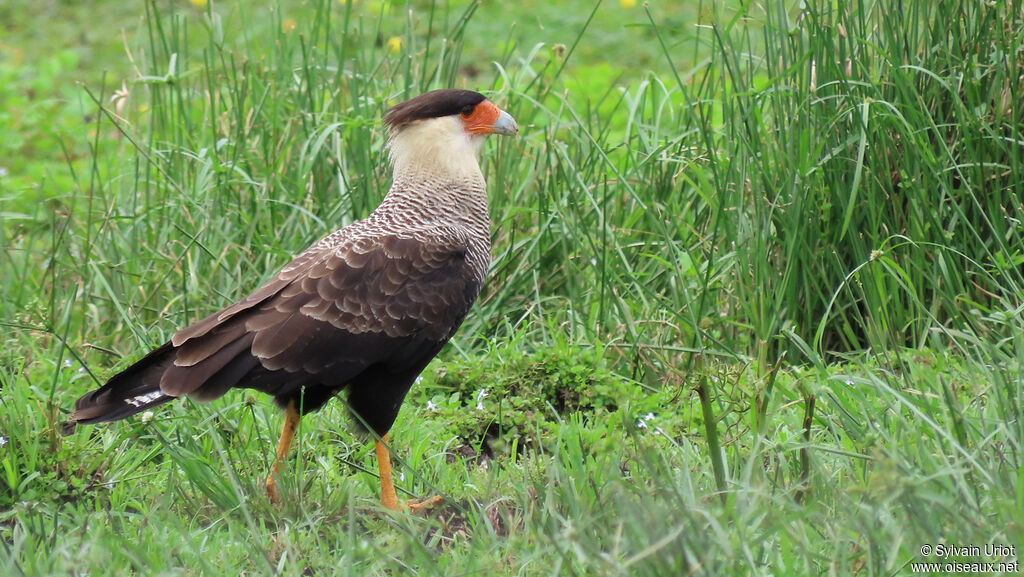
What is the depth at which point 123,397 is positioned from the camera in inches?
121

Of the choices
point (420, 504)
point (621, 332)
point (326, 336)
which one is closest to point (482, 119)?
point (621, 332)

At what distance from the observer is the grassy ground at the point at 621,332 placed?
7.93 ft

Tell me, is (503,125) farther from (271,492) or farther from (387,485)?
(271,492)

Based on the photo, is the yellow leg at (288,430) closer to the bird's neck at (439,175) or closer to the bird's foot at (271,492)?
the bird's foot at (271,492)

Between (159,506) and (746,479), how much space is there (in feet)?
4.85

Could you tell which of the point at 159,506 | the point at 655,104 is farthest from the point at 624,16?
the point at 159,506

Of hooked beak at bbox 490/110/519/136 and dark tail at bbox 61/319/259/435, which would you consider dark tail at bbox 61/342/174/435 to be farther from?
hooked beak at bbox 490/110/519/136

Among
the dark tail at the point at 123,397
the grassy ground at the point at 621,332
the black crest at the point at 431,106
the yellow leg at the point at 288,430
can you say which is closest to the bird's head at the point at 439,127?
the black crest at the point at 431,106

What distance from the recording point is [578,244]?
4.30m

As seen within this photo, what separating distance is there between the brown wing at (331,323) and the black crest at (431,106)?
482 mm

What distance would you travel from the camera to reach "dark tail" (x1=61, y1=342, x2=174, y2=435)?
9.97 feet

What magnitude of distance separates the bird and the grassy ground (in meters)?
0.15

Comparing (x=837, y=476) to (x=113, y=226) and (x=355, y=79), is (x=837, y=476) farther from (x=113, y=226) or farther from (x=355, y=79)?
(x=113, y=226)

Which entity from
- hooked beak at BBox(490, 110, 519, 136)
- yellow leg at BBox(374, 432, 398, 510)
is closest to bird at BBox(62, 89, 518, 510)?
yellow leg at BBox(374, 432, 398, 510)
